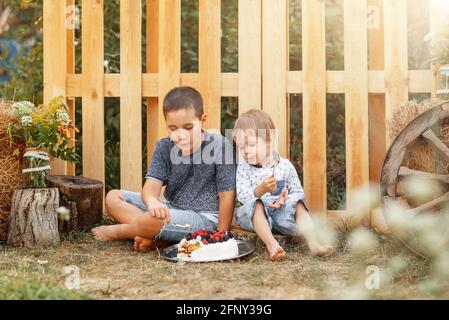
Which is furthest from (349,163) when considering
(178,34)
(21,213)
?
(21,213)

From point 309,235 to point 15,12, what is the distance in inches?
170

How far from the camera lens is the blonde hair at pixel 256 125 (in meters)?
3.87

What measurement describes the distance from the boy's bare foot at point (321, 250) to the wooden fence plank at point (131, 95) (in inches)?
55.5

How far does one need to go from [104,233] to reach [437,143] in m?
1.96

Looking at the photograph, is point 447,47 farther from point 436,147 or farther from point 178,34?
point 178,34

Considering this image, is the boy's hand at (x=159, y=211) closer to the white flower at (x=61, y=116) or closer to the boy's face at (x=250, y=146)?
the boy's face at (x=250, y=146)

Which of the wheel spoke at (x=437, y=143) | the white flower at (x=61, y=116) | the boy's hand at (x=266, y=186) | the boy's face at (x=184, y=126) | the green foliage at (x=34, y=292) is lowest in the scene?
the green foliage at (x=34, y=292)

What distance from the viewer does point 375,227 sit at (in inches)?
168

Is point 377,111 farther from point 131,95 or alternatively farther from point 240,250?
point 131,95

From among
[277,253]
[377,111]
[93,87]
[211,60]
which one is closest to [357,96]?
[377,111]

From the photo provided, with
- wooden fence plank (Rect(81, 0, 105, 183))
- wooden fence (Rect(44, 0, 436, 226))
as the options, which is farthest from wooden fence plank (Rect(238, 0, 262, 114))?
wooden fence plank (Rect(81, 0, 105, 183))

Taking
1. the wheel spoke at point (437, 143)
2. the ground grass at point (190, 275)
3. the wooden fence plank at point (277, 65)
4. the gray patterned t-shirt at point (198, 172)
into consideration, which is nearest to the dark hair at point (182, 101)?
the gray patterned t-shirt at point (198, 172)

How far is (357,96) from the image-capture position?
4.26 metres

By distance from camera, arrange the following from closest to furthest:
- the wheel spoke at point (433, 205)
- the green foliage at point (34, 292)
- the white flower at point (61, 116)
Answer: the green foliage at point (34, 292), the wheel spoke at point (433, 205), the white flower at point (61, 116)
